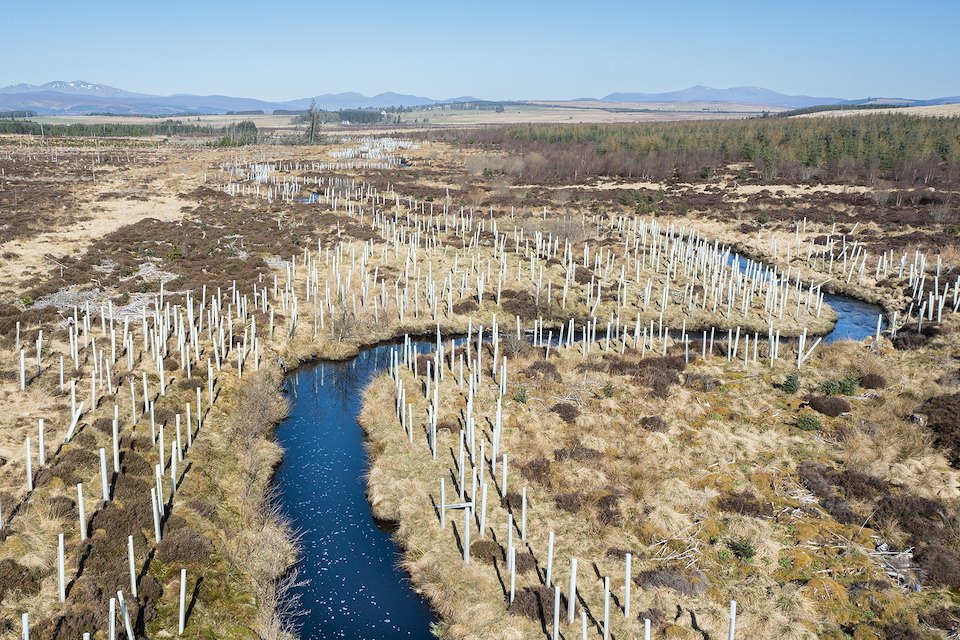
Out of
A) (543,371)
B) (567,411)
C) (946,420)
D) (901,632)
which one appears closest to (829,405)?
(946,420)

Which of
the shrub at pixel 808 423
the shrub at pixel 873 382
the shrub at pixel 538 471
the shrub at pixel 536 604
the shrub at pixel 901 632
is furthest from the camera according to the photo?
the shrub at pixel 873 382

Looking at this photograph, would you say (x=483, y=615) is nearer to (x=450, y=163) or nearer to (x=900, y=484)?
(x=900, y=484)

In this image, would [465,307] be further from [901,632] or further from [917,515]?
[901,632]

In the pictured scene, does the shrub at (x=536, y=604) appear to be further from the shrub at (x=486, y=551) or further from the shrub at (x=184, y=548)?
the shrub at (x=184, y=548)

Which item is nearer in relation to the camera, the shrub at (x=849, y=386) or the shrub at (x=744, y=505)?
the shrub at (x=744, y=505)

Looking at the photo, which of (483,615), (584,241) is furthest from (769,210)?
(483,615)

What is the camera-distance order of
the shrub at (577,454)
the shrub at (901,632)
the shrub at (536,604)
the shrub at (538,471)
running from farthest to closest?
1. the shrub at (577,454)
2. the shrub at (538,471)
3. the shrub at (536,604)
4. the shrub at (901,632)

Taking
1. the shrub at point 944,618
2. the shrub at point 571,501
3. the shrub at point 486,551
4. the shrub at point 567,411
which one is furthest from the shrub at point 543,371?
the shrub at point 944,618

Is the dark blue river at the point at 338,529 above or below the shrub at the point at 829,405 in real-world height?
below
